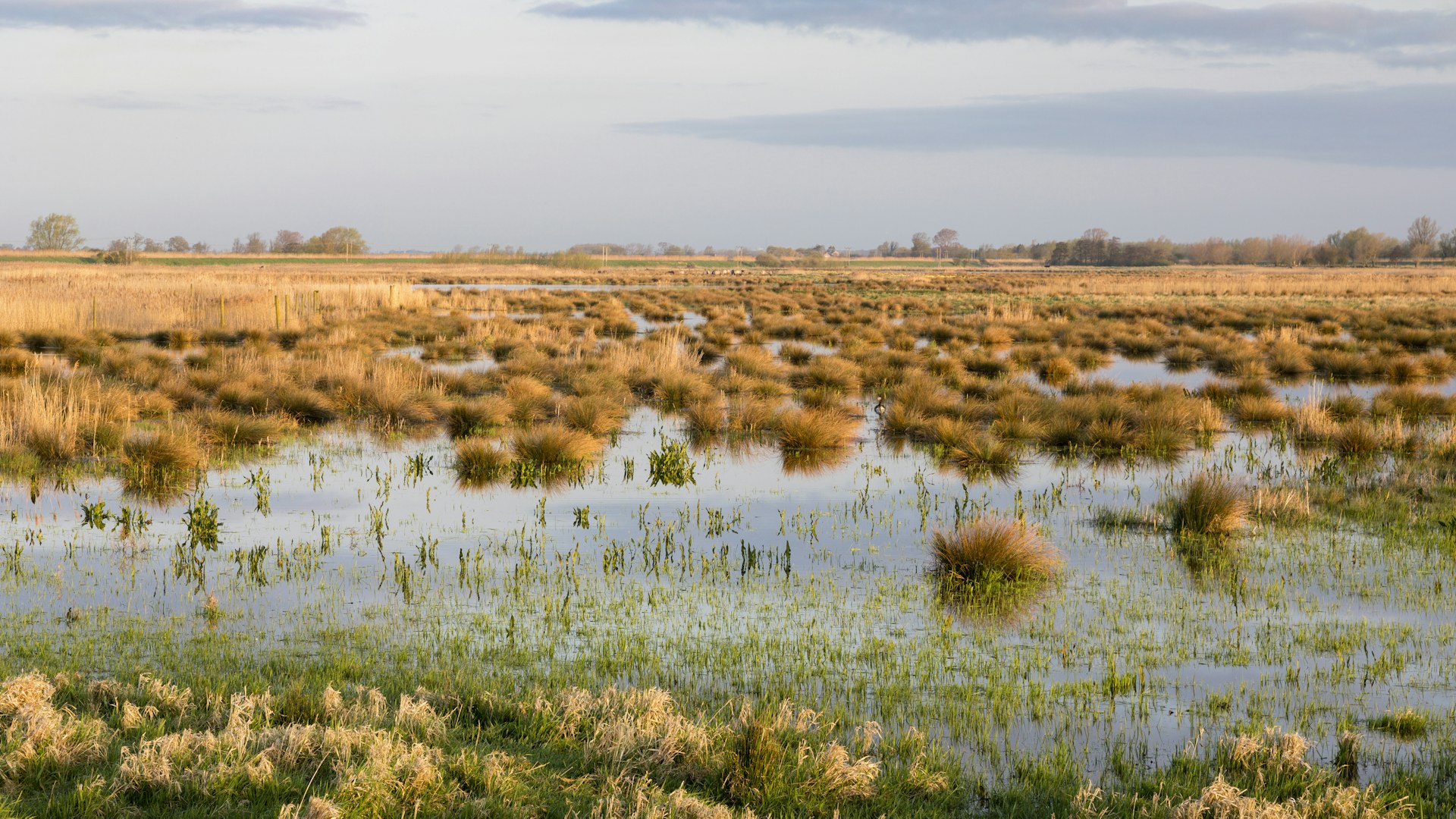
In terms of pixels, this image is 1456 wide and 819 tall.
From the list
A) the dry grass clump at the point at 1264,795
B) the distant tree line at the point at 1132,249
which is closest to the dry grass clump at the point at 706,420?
the dry grass clump at the point at 1264,795

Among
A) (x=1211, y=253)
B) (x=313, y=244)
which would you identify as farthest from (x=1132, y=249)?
(x=313, y=244)

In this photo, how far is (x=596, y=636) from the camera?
7223 mm

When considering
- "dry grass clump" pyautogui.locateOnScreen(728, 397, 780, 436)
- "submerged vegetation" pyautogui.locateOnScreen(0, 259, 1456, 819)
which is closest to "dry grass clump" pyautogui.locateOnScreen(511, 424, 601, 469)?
"submerged vegetation" pyautogui.locateOnScreen(0, 259, 1456, 819)

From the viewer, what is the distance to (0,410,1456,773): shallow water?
6.23 m

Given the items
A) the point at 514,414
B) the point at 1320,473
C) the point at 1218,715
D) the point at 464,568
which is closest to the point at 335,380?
the point at 514,414

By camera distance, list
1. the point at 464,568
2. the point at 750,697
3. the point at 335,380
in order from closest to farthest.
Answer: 1. the point at 750,697
2. the point at 464,568
3. the point at 335,380

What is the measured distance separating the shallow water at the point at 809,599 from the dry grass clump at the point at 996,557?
21cm

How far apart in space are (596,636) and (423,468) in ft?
20.9

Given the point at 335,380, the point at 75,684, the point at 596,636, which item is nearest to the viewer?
the point at 75,684

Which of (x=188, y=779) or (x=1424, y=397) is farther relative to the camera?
(x=1424, y=397)

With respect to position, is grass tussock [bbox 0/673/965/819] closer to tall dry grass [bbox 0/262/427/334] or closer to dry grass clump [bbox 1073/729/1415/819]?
dry grass clump [bbox 1073/729/1415/819]

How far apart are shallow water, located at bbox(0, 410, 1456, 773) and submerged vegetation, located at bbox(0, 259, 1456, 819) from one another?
0.04 m

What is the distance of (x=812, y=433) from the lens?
14.9 meters

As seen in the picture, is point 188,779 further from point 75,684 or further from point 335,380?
point 335,380
